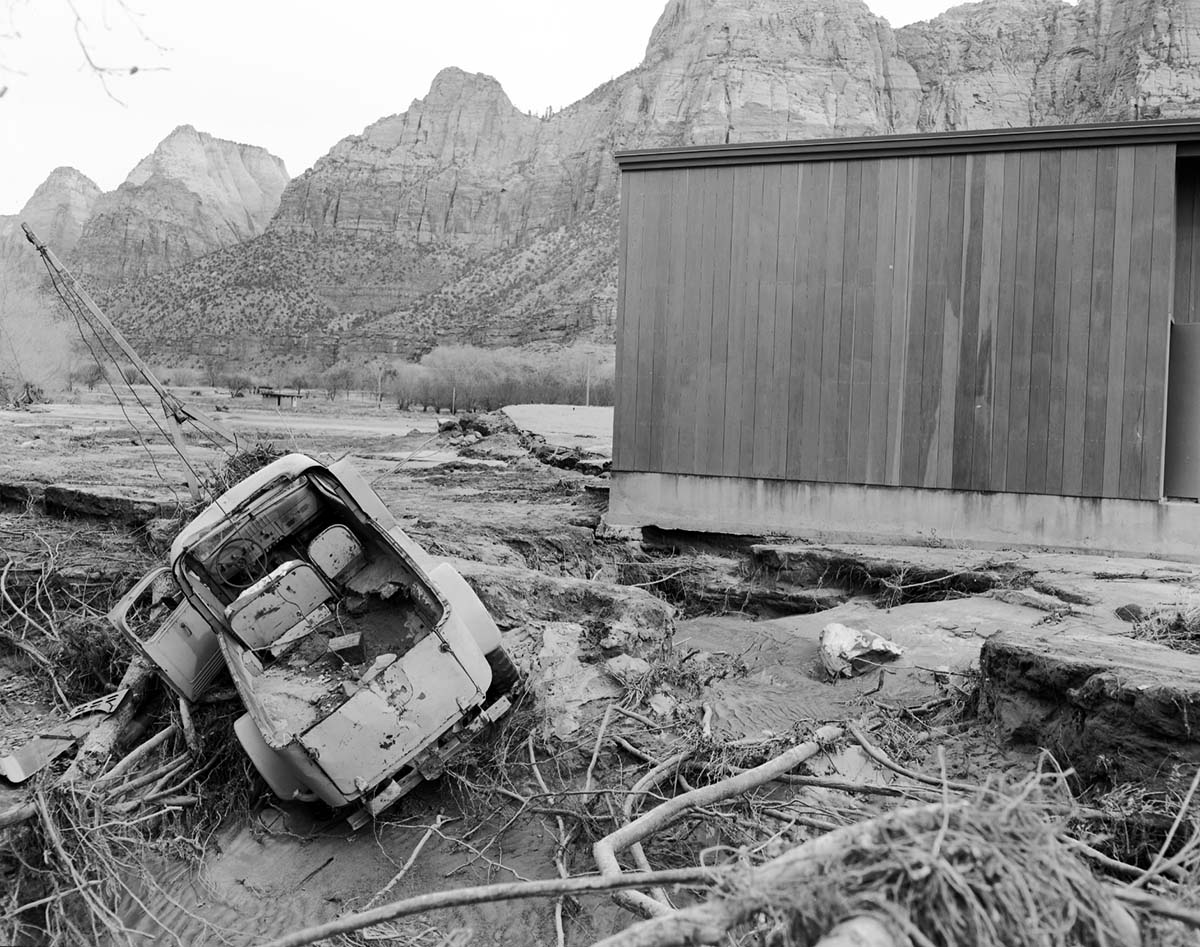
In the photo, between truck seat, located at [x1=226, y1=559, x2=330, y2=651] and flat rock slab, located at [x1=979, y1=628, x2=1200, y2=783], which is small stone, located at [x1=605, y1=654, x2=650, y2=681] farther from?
flat rock slab, located at [x1=979, y1=628, x2=1200, y2=783]

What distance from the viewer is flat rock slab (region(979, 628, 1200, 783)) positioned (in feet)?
15.8

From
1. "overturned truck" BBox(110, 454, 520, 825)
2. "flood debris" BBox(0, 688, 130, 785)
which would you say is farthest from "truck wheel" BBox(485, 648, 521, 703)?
"flood debris" BBox(0, 688, 130, 785)

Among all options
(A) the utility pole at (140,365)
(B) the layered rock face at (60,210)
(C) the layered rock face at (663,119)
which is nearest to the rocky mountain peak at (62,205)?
(B) the layered rock face at (60,210)

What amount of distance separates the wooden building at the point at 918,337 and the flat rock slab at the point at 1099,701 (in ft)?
14.8

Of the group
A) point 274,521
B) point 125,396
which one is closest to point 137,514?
point 274,521

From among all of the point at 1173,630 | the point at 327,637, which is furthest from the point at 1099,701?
the point at 327,637

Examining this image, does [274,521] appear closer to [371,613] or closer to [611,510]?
[371,613]

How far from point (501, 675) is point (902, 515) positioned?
239 inches

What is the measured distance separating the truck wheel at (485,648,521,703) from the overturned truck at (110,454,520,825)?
0.04 ft

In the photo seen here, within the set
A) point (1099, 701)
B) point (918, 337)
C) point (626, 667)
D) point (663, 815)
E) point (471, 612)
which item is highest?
point (918, 337)

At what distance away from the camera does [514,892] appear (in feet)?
10.4

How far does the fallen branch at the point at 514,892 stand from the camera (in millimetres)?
3070

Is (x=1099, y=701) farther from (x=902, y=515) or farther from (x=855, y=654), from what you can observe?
(x=902, y=515)

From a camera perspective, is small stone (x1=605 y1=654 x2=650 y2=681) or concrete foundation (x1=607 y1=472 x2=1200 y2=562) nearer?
small stone (x1=605 y1=654 x2=650 y2=681)
